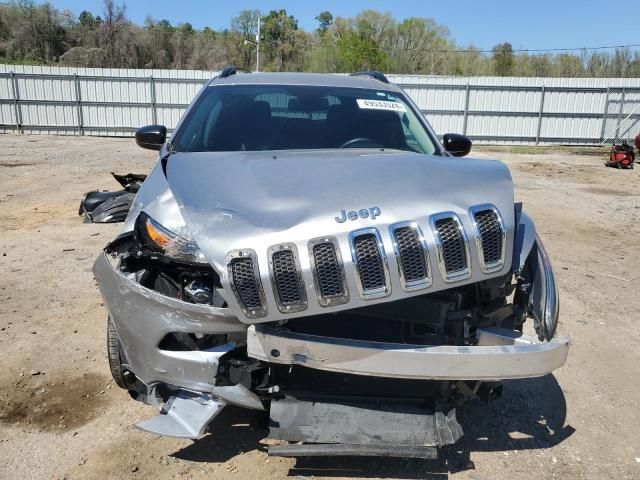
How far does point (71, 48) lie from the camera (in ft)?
169

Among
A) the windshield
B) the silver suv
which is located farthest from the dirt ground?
the windshield

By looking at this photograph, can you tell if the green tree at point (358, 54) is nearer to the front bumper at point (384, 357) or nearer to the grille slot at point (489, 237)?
the grille slot at point (489, 237)

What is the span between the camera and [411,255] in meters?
2.03

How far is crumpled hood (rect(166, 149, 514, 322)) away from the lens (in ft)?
6.61

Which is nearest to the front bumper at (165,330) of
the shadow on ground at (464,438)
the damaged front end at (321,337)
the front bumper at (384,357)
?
the damaged front end at (321,337)

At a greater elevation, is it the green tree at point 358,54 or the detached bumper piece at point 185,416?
the green tree at point 358,54

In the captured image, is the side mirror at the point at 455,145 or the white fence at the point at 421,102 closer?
→ the side mirror at the point at 455,145

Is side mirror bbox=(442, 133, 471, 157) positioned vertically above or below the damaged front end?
above

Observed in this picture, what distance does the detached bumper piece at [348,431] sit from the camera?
89.0 inches

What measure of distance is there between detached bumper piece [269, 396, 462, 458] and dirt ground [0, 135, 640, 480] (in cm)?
30

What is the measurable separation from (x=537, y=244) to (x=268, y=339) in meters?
1.46

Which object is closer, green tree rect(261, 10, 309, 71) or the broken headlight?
the broken headlight

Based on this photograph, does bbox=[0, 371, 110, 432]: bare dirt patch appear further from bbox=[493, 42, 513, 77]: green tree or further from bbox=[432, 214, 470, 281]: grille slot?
bbox=[493, 42, 513, 77]: green tree

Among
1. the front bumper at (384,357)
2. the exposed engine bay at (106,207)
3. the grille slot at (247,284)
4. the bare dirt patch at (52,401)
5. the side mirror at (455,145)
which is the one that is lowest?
the bare dirt patch at (52,401)
